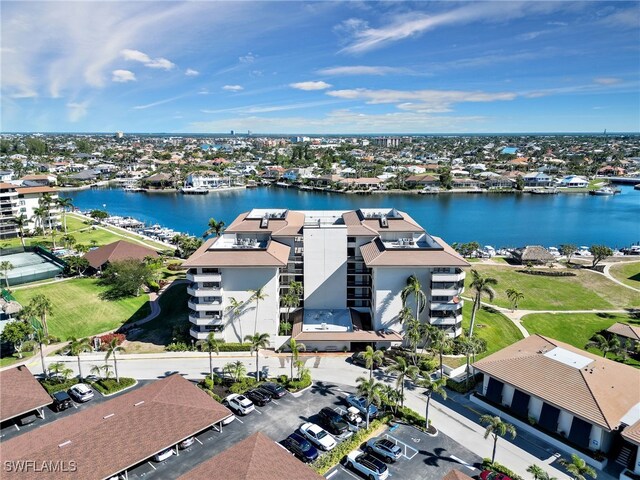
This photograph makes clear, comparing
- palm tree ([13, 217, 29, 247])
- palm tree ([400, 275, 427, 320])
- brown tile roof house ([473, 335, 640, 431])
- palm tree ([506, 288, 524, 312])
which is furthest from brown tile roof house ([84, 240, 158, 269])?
palm tree ([506, 288, 524, 312])

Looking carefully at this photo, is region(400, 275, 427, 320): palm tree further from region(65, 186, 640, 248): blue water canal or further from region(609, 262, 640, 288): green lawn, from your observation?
region(65, 186, 640, 248): blue water canal

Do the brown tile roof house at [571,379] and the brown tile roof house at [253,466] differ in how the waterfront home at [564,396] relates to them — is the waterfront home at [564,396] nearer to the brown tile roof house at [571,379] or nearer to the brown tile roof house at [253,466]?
the brown tile roof house at [571,379]

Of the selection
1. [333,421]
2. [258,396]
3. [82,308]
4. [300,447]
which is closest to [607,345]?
[333,421]

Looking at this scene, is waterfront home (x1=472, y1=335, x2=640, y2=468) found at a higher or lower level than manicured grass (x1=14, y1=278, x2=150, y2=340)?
higher

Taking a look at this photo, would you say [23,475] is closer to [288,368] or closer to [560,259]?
[288,368]

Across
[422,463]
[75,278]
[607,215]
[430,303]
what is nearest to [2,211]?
[75,278]

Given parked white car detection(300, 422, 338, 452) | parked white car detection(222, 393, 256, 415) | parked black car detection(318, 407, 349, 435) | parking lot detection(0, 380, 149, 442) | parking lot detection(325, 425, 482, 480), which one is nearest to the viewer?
parking lot detection(325, 425, 482, 480)

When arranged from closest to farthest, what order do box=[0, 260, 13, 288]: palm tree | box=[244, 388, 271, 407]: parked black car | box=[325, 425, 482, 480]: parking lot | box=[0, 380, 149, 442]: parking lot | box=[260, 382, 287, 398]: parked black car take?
box=[325, 425, 482, 480]: parking lot → box=[0, 380, 149, 442]: parking lot → box=[244, 388, 271, 407]: parked black car → box=[260, 382, 287, 398]: parked black car → box=[0, 260, 13, 288]: palm tree

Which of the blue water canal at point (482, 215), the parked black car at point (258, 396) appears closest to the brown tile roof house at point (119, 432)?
the parked black car at point (258, 396)
